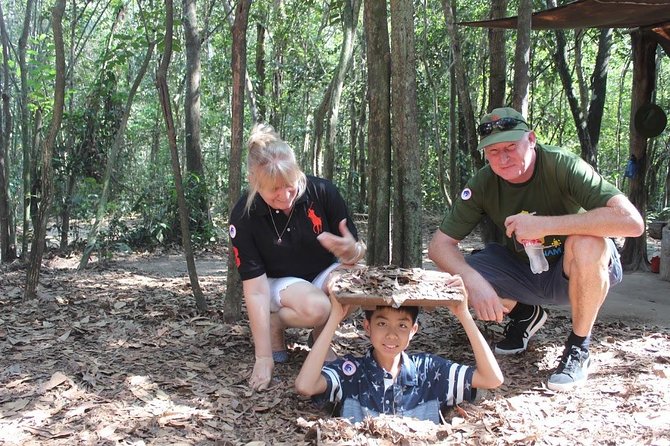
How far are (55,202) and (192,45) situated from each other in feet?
11.0

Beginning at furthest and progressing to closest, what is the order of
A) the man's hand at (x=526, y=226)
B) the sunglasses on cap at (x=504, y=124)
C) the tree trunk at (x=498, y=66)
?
the tree trunk at (x=498, y=66) → the sunglasses on cap at (x=504, y=124) → the man's hand at (x=526, y=226)

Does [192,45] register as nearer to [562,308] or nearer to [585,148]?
[585,148]

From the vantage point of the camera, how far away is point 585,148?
7988 millimetres

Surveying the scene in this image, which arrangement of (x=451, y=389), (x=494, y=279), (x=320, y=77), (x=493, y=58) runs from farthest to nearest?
(x=320, y=77) → (x=493, y=58) → (x=494, y=279) → (x=451, y=389)

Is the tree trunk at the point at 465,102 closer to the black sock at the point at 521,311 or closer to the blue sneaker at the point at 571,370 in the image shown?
the black sock at the point at 521,311

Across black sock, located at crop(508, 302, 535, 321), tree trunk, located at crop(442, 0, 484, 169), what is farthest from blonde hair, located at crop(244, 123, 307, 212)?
tree trunk, located at crop(442, 0, 484, 169)

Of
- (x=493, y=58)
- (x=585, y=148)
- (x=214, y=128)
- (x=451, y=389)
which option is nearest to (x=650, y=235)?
(x=585, y=148)

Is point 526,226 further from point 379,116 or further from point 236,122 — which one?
point 236,122

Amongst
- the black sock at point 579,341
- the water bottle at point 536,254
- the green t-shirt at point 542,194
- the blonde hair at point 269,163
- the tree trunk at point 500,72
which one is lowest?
the black sock at point 579,341

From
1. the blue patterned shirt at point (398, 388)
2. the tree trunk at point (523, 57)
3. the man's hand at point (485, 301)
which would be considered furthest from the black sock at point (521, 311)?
the tree trunk at point (523, 57)

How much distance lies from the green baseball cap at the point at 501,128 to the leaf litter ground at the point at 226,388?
1.21 meters

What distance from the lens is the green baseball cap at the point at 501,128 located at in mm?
3061

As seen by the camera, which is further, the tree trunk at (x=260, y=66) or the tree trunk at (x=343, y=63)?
the tree trunk at (x=260, y=66)

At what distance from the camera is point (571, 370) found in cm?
314
